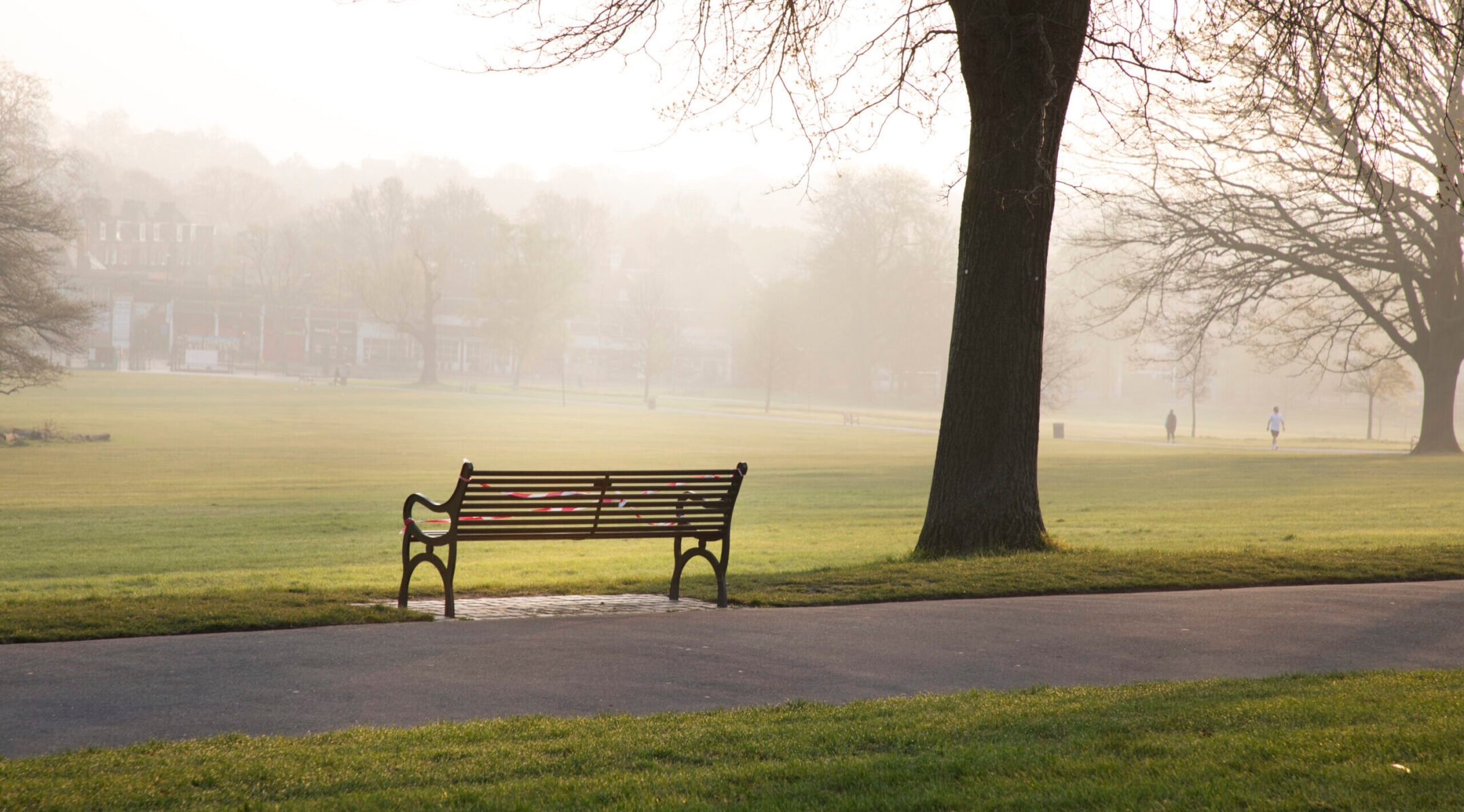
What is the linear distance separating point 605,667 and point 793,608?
2372 mm

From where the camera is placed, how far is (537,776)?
4.16 meters

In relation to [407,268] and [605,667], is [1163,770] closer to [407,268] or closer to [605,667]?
[605,667]

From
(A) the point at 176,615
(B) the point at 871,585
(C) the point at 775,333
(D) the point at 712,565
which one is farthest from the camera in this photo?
(C) the point at 775,333

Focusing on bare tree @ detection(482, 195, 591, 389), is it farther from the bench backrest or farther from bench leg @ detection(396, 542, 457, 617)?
bench leg @ detection(396, 542, 457, 617)

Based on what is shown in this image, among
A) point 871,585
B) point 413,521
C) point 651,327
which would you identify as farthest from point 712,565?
point 651,327

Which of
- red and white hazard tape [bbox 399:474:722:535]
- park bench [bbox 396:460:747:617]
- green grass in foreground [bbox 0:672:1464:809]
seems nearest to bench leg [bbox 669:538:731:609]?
park bench [bbox 396:460:747:617]

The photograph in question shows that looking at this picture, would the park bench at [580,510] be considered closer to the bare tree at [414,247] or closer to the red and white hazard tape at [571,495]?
the red and white hazard tape at [571,495]

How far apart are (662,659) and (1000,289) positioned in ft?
19.7

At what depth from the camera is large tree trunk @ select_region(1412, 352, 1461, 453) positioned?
33781 millimetres

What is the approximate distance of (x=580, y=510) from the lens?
841 centimetres

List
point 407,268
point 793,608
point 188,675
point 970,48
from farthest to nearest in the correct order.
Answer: point 407,268, point 970,48, point 793,608, point 188,675

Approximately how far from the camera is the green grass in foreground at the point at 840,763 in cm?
384

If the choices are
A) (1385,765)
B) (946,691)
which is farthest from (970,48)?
(1385,765)

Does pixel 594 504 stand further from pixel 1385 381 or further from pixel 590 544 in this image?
pixel 1385 381
